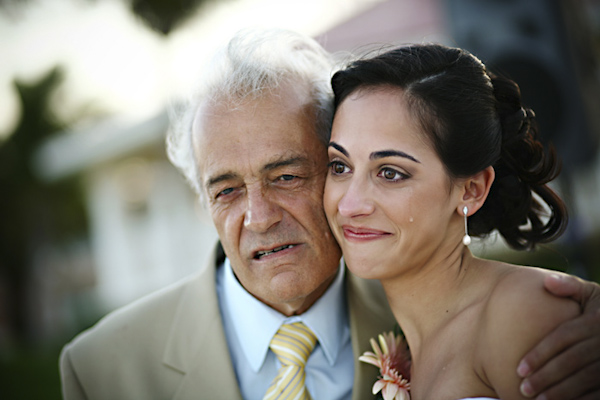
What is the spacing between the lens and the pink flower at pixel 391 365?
2211 mm

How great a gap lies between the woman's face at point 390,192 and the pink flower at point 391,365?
38 centimetres

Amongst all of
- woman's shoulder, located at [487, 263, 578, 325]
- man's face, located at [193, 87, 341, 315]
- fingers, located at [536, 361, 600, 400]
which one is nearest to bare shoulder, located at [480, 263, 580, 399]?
woman's shoulder, located at [487, 263, 578, 325]

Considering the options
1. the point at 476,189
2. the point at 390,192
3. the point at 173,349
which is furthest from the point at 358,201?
the point at 173,349

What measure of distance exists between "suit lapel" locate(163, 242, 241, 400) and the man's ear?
48.8 inches

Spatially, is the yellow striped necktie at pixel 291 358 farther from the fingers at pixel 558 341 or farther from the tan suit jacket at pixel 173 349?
the fingers at pixel 558 341

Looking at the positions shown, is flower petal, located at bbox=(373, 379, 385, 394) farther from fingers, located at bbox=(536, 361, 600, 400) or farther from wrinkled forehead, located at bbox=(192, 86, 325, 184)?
wrinkled forehead, located at bbox=(192, 86, 325, 184)

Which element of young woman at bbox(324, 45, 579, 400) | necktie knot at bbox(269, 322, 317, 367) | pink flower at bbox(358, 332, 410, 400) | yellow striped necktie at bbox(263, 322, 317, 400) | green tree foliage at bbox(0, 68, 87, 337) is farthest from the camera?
green tree foliage at bbox(0, 68, 87, 337)

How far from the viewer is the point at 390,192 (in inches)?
82.3

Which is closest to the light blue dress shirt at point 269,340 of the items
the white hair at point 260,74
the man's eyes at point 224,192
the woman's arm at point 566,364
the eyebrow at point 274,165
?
the man's eyes at point 224,192

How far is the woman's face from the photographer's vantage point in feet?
6.82

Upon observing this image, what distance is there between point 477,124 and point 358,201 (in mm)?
546

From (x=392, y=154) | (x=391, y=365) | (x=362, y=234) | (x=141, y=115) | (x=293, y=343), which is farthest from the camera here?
(x=141, y=115)

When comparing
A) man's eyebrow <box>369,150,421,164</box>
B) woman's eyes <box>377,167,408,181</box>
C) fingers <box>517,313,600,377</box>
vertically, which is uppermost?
man's eyebrow <box>369,150,421,164</box>

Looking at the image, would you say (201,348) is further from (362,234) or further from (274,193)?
(362,234)
